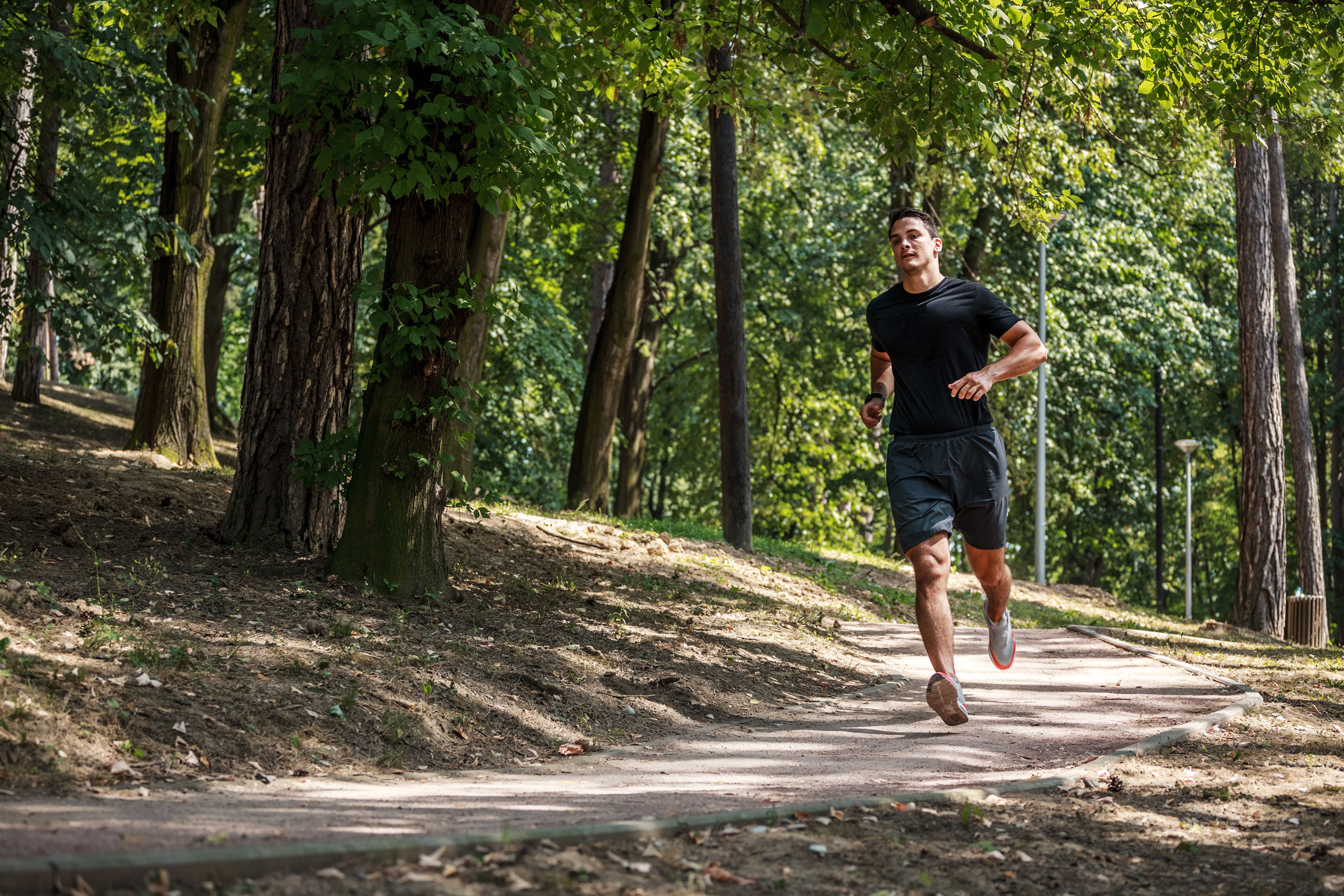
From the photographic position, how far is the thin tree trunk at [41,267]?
9.17 m

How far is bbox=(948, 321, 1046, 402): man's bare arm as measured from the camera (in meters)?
5.07

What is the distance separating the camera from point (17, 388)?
1681 cm

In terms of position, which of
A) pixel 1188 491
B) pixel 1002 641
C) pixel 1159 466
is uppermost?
pixel 1159 466

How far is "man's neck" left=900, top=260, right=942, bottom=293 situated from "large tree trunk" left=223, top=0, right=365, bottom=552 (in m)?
3.75

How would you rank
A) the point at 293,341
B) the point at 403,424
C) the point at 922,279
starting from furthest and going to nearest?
the point at 293,341 → the point at 403,424 → the point at 922,279

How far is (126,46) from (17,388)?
377 inches

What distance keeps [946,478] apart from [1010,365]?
2.01 ft

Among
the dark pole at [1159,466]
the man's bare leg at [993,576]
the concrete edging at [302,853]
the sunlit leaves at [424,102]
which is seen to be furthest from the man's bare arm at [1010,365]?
the dark pole at [1159,466]

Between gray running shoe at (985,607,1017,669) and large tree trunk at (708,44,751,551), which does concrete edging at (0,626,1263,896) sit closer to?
gray running shoe at (985,607,1017,669)

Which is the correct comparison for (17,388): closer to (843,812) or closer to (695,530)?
(695,530)

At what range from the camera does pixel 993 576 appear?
582 cm

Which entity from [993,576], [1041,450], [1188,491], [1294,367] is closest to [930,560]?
[993,576]

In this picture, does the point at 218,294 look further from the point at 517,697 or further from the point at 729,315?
the point at 517,697

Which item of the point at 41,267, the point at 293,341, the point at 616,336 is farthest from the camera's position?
the point at 616,336
